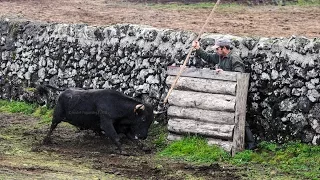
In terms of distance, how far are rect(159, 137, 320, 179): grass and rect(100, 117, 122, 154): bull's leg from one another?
30.5 inches

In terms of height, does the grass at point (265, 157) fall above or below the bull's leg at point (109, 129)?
below

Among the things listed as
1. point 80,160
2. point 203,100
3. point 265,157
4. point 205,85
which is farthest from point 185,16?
point 80,160

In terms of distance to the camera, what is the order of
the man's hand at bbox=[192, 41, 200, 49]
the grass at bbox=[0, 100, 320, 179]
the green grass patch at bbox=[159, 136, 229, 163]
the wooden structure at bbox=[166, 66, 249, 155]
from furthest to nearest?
the man's hand at bbox=[192, 41, 200, 49]
the wooden structure at bbox=[166, 66, 249, 155]
the green grass patch at bbox=[159, 136, 229, 163]
the grass at bbox=[0, 100, 320, 179]

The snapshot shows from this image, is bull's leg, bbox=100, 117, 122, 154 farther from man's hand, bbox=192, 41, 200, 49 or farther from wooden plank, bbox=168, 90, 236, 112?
man's hand, bbox=192, 41, 200, 49

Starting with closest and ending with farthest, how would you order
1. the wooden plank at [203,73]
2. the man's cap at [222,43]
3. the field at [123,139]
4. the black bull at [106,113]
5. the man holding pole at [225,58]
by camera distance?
the field at [123,139]
the wooden plank at [203,73]
the man holding pole at [225,58]
the man's cap at [222,43]
the black bull at [106,113]

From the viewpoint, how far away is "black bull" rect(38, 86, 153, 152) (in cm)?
1173

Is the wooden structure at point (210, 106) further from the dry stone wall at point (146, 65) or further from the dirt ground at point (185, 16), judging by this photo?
the dirt ground at point (185, 16)

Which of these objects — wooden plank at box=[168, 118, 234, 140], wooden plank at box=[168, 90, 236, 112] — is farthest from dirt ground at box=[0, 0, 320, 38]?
wooden plank at box=[168, 118, 234, 140]

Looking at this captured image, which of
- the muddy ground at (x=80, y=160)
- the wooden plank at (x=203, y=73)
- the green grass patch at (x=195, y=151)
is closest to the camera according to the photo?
the muddy ground at (x=80, y=160)

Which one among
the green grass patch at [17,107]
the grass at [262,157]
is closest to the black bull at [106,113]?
the grass at [262,157]

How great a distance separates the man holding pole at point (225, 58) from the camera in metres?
11.4

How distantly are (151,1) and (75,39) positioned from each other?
8026mm

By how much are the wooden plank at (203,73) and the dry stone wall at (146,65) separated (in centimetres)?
57

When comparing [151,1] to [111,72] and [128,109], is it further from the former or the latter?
[128,109]
